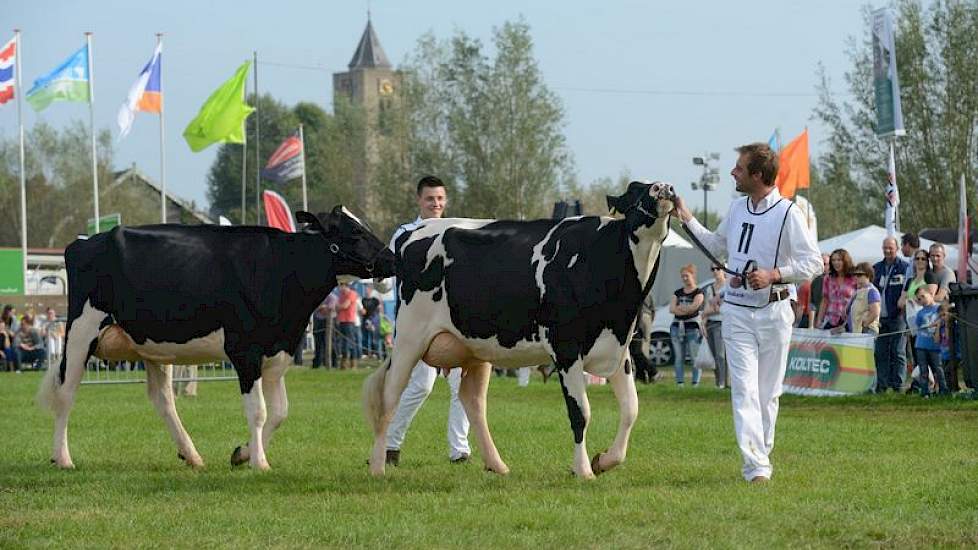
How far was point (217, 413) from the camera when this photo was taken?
1902cm

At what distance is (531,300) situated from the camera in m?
11.0

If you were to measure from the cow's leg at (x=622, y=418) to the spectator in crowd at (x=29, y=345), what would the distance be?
93.8ft

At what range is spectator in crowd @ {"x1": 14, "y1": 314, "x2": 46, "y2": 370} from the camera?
121 feet

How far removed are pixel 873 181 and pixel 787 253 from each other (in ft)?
124

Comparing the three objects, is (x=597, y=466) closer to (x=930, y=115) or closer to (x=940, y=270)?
(x=940, y=270)

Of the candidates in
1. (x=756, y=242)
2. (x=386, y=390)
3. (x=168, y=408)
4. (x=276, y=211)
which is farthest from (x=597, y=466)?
(x=276, y=211)

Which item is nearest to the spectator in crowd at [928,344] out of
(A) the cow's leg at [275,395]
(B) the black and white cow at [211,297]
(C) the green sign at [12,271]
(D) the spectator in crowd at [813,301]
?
(D) the spectator in crowd at [813,301]

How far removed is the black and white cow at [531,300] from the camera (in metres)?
10.8

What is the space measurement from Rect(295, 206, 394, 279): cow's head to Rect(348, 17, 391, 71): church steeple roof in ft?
526

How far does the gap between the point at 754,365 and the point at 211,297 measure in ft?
15.6

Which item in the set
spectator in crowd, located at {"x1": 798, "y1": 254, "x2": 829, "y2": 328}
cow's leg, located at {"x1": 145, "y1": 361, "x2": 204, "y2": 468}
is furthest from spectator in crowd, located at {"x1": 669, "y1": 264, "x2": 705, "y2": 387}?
cow's leg, located at {"x1": 145, "y1": 361, "x2": 204, "y2": 468}

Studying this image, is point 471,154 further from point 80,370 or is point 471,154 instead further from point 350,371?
point 80,370

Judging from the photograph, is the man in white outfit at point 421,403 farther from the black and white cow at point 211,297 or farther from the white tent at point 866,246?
the white tent at point 866,246

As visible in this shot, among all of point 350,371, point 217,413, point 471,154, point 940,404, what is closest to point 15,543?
point 217,413
